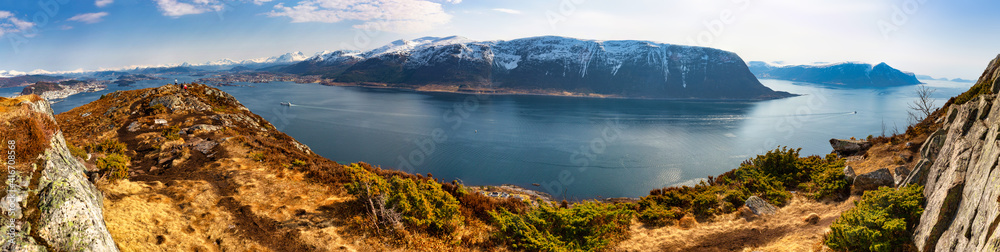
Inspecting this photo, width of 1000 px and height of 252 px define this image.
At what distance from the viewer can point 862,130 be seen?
75938 mm

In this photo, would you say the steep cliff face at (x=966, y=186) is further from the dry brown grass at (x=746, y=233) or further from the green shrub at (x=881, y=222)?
the dry brown grass at (x=746, y=233)

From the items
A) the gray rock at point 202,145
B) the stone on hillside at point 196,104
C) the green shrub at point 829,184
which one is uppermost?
the stone on hillside at point 196,104

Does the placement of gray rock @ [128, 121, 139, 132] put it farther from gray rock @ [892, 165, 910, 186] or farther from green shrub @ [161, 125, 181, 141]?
gray rock @ [892, 165, 910, 186]

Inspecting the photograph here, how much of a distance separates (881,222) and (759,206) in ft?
16.8

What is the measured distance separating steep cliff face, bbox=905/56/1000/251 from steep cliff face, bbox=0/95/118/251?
16.3 meters

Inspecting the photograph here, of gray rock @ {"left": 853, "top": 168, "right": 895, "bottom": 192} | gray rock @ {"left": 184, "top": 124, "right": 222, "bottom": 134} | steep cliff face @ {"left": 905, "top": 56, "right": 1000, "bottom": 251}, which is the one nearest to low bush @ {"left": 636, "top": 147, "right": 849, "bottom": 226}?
gray rock @ {"left": 853, "top": 168, "right": 895, "bottom": 192}

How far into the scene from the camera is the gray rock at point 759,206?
555 inches

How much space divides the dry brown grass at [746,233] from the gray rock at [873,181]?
2.53ft

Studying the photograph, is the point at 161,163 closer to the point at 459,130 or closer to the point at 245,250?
the point at 245,250

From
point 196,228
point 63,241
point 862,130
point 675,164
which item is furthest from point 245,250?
point 862,130

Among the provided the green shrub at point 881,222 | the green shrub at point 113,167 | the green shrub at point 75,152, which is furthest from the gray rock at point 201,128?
the green shrub at point 881,222

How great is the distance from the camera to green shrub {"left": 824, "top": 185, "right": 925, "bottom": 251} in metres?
9.11

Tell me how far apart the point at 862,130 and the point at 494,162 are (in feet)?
274

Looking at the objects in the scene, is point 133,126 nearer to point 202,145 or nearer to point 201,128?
point 201,128
